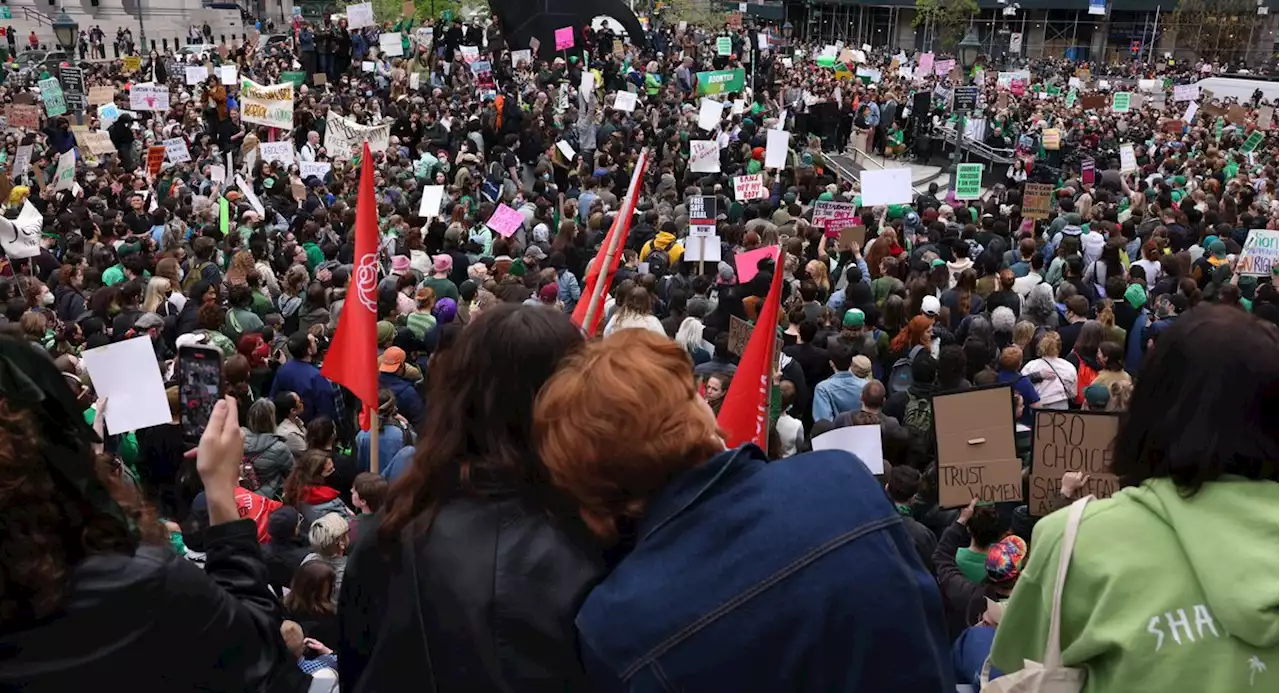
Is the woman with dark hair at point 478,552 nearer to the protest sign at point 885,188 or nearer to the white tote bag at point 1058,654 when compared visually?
the white tote bag at point 1058,654

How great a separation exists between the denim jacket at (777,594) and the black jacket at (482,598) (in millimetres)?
151

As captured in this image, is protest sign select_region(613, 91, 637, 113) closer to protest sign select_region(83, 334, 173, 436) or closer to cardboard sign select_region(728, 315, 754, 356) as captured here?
cardboard sign select_region(728, 315, 754, 356)

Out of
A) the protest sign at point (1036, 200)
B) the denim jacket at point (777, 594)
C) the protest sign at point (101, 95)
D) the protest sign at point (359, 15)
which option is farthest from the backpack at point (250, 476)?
the protest sign at point (359, 15)

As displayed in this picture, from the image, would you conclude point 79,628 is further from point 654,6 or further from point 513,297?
point 654,6

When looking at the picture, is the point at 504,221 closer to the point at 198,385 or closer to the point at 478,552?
the point at 198,385

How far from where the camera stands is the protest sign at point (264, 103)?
17.6 m

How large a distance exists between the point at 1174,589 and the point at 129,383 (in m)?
5.13

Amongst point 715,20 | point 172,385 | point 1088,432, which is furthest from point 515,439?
point 715,20

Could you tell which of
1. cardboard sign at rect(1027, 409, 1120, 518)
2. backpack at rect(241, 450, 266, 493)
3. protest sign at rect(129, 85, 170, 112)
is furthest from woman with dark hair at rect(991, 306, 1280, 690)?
protest sign at rect(129, 85, 170, 112)

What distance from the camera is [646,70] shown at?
31172 mm

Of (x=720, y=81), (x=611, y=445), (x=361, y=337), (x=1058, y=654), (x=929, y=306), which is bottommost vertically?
(x=929, y=306)

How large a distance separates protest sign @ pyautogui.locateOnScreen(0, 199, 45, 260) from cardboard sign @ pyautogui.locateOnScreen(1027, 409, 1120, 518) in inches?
380

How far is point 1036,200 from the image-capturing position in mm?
13719

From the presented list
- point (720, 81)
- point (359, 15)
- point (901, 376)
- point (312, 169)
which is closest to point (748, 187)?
point (312, 169)
